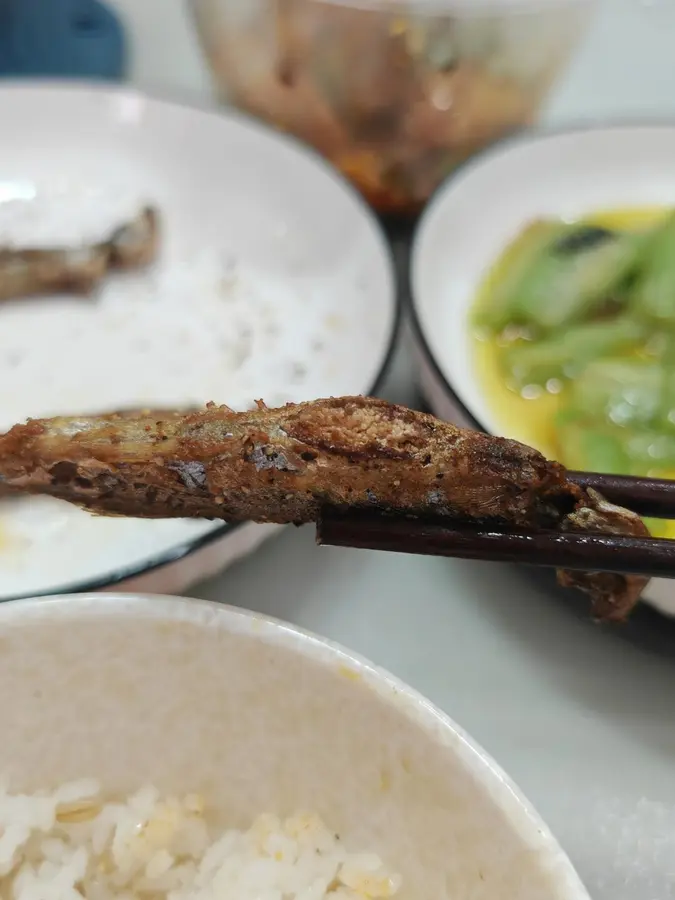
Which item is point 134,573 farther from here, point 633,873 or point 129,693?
point 633,873

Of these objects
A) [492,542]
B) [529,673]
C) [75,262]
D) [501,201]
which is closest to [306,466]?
[492,542]

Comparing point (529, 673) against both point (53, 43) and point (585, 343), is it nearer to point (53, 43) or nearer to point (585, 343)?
point (585, 343)

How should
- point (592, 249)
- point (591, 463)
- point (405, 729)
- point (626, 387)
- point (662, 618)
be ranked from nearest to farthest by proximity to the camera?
1. point (405, 729)
2. point (662, 618)
3. point (591, 463)
4. point (626, 387)
5. point (592, 249)

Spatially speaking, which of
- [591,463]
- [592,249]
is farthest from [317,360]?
[592,249]

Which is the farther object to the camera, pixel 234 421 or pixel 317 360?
pixel 317 360

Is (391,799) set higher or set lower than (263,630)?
lower

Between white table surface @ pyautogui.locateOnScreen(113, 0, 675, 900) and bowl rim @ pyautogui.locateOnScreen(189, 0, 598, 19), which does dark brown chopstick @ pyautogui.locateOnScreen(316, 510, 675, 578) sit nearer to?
white table surface @ pyautogui.locateOnScreen(113, 0, 675, 900)
